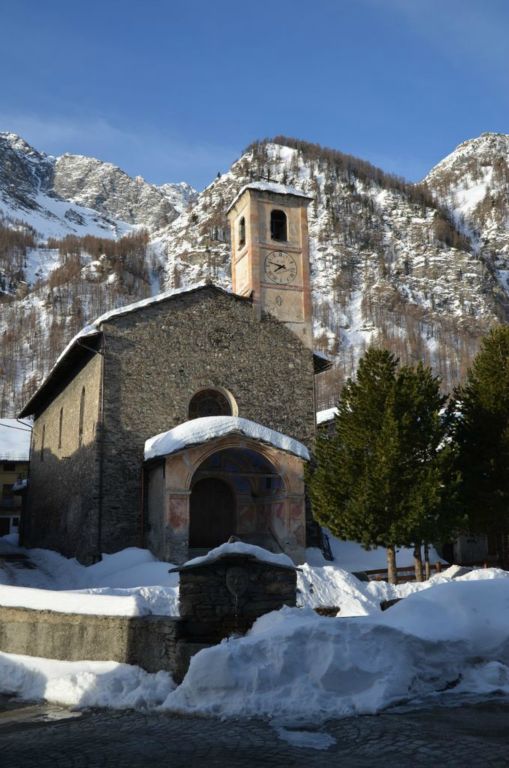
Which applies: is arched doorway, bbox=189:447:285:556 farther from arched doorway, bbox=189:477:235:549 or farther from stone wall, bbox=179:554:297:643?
stone wall, bbox=179:554:297:643

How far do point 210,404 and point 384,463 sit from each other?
726 cm

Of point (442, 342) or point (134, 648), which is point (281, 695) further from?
point (442, 342)

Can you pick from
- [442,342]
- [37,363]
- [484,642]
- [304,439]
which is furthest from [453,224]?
[484,642]

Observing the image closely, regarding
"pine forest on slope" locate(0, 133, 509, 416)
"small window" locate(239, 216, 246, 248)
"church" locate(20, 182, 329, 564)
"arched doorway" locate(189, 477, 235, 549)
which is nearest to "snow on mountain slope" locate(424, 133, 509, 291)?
"pine forest on slope" locate(0, 133, 509, 416)

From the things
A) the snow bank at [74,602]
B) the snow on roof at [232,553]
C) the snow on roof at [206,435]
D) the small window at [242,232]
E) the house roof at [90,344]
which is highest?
the small window at [242,232]

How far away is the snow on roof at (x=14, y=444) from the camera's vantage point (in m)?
46.0

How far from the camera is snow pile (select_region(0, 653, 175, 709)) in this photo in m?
8.38

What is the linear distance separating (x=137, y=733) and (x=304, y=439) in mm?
17948

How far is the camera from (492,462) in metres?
20.3

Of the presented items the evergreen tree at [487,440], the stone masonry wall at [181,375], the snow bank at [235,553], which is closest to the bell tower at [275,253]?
the stone masonry wall at [181,375]

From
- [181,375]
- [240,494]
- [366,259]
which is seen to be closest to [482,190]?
[366,259]

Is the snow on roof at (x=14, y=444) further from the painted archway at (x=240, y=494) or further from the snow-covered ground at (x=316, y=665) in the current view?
the snow-covered ground at (x=316, y=665)

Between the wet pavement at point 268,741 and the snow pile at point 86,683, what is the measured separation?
850 mm

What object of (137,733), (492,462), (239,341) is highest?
(239,341)
